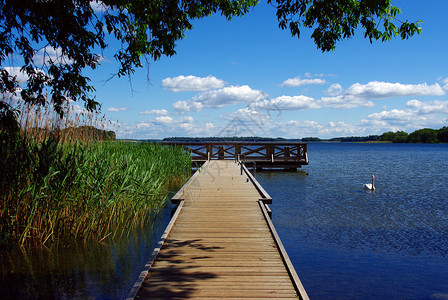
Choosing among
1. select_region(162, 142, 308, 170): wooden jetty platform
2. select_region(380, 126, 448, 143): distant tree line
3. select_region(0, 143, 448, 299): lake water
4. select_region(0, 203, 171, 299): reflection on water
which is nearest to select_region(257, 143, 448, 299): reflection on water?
select_region(0, 143, 448, 299): lake water

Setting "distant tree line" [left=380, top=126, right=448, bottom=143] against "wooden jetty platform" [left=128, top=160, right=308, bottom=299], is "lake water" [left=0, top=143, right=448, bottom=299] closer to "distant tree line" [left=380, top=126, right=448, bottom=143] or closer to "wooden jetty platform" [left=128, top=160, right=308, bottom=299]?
"wooden jetty platform" [left=128, top=160, right=308, bottom=299]

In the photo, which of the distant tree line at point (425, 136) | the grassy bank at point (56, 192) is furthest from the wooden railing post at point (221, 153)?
the distant tree line at point (425, 136)

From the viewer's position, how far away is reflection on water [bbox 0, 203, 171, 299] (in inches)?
207

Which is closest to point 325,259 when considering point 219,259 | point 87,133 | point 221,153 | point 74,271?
point 219,259

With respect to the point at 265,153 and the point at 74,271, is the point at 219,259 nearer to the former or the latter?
the point at 74,271

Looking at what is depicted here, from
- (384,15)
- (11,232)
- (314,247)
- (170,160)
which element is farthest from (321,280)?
(170,160)

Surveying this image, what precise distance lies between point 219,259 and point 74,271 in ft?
8.87

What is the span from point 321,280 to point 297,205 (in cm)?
702

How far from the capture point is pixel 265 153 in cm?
2448

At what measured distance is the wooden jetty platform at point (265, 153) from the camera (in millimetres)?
23750

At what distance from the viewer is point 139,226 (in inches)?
338

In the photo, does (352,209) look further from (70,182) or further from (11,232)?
(11,232)

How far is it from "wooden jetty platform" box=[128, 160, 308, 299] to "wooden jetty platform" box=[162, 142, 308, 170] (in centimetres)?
1539

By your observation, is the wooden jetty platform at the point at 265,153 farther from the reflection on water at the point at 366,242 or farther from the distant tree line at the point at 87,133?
the distant tree line at the point at 87,133
